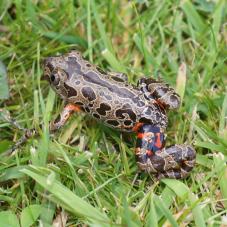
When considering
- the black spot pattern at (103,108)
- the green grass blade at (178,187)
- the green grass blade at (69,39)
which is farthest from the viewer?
the green grass blade at (69,39)

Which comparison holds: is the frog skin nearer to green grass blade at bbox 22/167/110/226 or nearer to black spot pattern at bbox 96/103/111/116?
black spot pattern at bbox 96/103/111/116

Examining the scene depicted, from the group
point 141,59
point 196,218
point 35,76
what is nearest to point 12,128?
point 35,76

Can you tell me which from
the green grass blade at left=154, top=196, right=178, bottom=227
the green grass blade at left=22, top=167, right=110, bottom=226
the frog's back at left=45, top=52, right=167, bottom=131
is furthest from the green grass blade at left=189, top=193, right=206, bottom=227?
the frog's back at left=45, top=52, right=167, bottom=131

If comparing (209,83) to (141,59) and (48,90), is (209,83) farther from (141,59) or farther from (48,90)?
(48,90)

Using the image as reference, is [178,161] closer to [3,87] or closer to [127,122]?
[127,122]

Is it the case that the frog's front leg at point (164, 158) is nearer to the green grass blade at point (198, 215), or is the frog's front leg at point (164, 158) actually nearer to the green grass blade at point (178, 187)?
the green grass blade at point (178, 187)

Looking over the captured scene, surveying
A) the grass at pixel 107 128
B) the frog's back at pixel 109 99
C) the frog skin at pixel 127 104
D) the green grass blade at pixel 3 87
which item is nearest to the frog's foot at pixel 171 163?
the frog skin at pixel 127 104

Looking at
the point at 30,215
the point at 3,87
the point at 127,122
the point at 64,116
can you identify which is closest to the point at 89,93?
the point at 64,116
